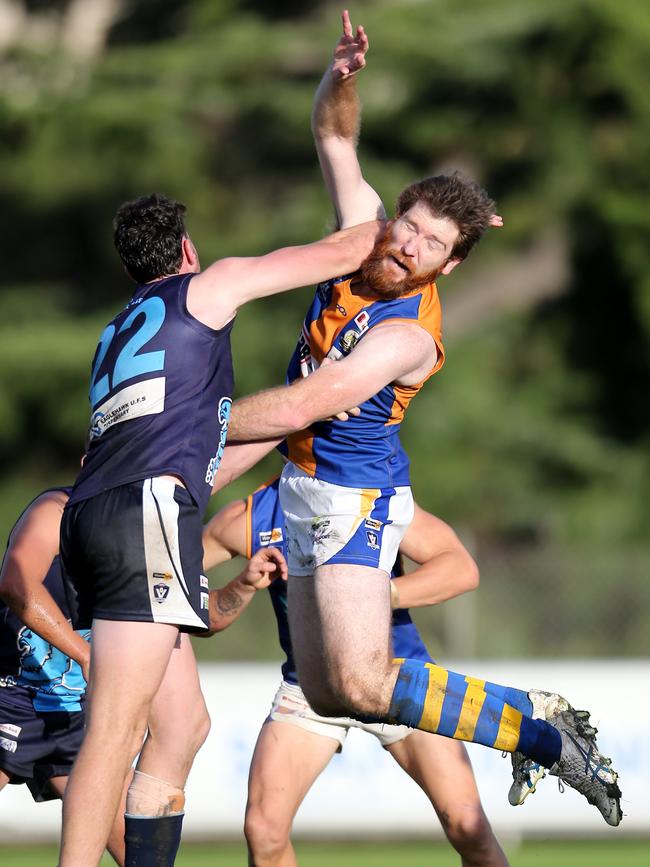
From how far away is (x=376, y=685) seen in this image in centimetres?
474

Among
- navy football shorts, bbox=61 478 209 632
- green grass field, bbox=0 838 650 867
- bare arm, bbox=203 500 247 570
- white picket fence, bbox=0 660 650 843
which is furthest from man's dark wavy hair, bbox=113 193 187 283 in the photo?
green grass field, bbox=0 838 650 867

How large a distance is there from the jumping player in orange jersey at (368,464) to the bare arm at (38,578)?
2.59ft

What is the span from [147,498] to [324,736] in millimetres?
1460

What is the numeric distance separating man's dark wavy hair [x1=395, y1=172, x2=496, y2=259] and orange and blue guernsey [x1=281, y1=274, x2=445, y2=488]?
0.75 ft

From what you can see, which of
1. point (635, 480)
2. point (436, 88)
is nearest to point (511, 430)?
point (635, 480)

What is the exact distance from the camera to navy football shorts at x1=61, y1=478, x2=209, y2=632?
4.45 metres

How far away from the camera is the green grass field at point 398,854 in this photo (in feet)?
26.7

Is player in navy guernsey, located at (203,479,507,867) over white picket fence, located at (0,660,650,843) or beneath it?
over

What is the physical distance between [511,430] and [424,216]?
13.0 meters

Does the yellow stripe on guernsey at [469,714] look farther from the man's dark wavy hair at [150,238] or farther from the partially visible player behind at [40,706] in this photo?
the man's dark wavy hair at [150,238]

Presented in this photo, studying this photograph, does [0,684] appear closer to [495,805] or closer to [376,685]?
[376,685]

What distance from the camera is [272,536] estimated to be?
5641 millimetres

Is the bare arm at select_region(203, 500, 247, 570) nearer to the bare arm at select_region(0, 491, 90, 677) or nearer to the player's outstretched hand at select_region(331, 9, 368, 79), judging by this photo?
the bare arm at select_region(0, 491, 90, 677)

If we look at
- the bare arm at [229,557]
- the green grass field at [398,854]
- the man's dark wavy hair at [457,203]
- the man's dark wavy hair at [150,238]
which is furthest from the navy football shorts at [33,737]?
the green grass field at [398,854]
